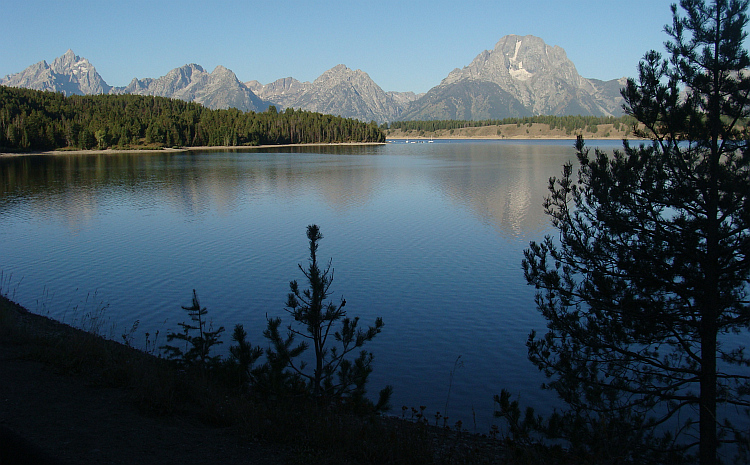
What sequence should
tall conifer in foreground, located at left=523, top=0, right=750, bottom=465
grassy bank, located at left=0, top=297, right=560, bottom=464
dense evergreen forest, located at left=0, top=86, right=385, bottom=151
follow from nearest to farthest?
grassy bank, located at left=0, top=297, right=560, bottom=464, tall conifer in foreground, located at left=523, top=0, right=750, bottom=465, dense evergreen forest, located at left=0, top=86, right=385, bottom=151

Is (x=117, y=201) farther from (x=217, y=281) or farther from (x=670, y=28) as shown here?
(x=670, y=28)

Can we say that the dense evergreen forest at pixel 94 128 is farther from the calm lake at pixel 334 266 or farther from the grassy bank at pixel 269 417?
the grassy bank at pixel 269 417

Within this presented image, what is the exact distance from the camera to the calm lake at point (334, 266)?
14.3 meters

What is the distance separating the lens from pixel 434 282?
2164 centimetres

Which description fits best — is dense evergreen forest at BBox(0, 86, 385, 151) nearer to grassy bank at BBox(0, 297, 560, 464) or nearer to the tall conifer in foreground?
grassy bank at BBox(0, 297, 560, 464)

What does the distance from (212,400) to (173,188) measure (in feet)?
176

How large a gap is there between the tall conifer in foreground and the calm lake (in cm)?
272

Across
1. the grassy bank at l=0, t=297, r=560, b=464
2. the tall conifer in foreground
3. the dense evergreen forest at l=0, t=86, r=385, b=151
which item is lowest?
the grassy bank at l=0, t=297, r=560, b=464

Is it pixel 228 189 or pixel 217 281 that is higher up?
pixel 228 189

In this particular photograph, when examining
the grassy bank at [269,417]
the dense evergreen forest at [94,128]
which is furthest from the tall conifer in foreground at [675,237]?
the dense evergreen forest at [94,128]

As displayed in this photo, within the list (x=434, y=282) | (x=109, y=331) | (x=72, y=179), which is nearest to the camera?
(x=109, y=331)

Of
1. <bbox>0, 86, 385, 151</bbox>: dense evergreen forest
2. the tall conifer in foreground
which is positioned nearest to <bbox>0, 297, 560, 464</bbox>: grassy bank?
the tall conifer in foreground

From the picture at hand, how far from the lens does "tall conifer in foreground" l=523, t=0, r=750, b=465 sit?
8703 mm

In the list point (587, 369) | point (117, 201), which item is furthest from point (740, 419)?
point (117, 201)
